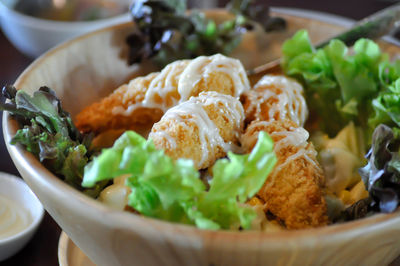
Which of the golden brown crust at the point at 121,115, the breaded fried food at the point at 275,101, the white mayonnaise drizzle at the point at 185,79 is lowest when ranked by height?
the breaded fried food at the point at 275,101

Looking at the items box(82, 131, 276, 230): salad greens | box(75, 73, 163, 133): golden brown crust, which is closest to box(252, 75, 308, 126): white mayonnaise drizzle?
box(75, 73, 163, 133): golden brown crust

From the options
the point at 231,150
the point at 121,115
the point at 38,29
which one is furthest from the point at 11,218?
the point at 38,29

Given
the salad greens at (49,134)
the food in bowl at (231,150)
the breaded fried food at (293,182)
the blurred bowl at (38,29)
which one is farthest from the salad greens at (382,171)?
the blurred bowl at (38,29)

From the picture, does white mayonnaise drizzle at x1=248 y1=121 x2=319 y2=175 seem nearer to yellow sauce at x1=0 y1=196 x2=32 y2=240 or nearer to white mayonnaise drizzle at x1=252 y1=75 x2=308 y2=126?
white mayonnaise drizzle at x1=252 y1=75 x2=308 y2=126

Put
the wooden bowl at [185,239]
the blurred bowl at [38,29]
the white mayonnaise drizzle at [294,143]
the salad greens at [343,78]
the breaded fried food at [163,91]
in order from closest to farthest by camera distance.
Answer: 1. the wooden bowl at [185,239]
2. the white mayonnaise drizzle at [294,143]
3. the breaded fried food at [163,91]
4. the salad greens at [343,78]
5. the blurred bowl at [38,29]

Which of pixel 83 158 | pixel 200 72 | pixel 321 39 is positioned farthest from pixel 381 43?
pixel 83 158

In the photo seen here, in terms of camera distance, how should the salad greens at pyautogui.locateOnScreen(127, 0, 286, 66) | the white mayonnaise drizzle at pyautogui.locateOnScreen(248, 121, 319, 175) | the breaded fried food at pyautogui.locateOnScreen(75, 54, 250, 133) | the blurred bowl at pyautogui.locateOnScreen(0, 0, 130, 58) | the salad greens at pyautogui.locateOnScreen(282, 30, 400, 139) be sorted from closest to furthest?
the white mayonnaise drizzle at pyautogui.locateOnScreen(248, 121, 319, 175) < the breaded fried food at pyautogui.locateOnScreen(75, 54, 250, 133) < the salad greens at pyautogui.locateOnScreen(282, 30, 400, 139) < the salad greens at pyautogui.locateOnScreen(127, 0, 286, 66) < the blurred bowl at pyautogui.locateOnScreen(0, 0, 130, 58)

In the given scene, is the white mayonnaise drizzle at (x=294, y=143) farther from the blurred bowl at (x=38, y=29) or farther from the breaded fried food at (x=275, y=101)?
the blurred bowl at (x=38, y=29)

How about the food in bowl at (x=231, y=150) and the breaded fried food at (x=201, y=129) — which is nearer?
the food in bowl at (x=231, y=150)
